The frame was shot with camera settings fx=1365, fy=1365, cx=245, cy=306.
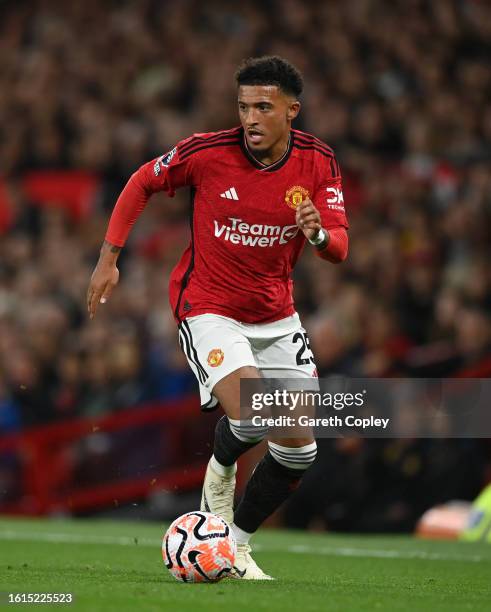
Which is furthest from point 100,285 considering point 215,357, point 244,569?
point 244,569

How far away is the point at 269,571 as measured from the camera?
775 centimetres

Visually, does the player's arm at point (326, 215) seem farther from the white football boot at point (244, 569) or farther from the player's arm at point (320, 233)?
the white football boot at point (244, 569)

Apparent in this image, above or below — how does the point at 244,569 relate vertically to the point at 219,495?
below

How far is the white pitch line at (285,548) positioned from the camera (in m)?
9.09

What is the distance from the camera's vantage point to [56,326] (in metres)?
13.7

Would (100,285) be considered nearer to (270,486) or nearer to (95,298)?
(95,298)

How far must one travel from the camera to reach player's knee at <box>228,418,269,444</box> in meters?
6.88

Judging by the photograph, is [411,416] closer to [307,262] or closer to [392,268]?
[392,268]

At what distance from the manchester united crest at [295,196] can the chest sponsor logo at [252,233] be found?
12cm

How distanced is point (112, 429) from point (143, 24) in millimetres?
6739

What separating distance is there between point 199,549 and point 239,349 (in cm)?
109

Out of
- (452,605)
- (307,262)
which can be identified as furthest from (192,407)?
(452,605)

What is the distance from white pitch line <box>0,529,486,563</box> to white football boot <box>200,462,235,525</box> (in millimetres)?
1704

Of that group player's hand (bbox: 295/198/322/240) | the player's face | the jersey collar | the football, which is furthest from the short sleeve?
the football
